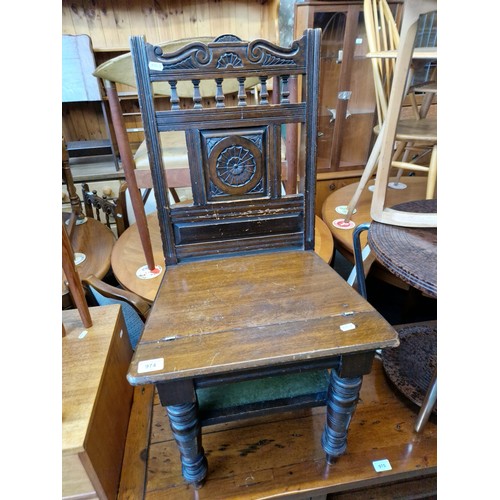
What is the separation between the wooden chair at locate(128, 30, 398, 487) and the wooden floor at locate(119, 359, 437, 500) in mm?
67

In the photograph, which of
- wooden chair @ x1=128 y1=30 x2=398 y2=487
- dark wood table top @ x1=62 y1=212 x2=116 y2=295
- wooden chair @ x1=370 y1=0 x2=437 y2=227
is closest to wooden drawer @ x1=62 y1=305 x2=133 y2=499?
wooden chair @ x1=128 y1=30 x2=398 y2=487

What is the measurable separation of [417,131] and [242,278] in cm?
102

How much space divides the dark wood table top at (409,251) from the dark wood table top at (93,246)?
51.5 inches

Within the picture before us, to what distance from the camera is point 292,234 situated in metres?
0.99

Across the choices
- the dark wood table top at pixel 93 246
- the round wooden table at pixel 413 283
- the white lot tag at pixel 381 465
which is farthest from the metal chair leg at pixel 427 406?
the dark wood table top at pixel 93 246

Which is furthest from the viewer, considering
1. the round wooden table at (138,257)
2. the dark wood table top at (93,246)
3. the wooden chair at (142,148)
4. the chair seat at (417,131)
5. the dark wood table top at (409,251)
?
the dark wood table top at (93,246)

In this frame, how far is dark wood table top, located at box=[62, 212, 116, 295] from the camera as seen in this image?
161 centimetres

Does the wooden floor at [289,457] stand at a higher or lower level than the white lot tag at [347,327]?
lower

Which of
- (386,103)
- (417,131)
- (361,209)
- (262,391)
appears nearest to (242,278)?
(262,391)

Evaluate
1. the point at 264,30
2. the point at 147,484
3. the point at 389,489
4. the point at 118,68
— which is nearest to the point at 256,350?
the point at 147,484

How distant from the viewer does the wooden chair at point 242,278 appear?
0.63 metres

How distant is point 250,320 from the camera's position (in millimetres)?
697

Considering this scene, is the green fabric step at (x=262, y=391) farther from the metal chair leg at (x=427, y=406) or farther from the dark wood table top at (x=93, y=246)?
the dark wood table top at (x=93, y=246)
